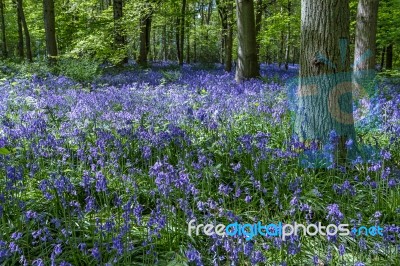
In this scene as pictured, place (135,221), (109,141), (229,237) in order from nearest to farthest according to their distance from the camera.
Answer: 1. (229,237)
2. (135,221)
3. (109,141)

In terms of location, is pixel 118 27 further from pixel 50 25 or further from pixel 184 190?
pixel 184 190

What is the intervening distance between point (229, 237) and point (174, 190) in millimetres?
942

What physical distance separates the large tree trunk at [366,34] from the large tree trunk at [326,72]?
198 inches

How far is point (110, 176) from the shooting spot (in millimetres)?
3971

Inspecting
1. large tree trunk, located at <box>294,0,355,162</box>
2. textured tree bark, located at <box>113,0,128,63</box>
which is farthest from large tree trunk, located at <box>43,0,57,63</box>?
large tree trunk, located at <box>294,0,355,162</box>

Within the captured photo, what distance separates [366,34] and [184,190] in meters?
7.32

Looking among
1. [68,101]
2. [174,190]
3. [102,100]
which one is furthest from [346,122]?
[68,101]

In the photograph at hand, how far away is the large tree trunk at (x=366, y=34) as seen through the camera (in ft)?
28.1

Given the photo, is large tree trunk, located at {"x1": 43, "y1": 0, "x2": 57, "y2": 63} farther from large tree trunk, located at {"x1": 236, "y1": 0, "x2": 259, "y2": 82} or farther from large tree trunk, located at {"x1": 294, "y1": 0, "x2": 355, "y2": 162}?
large tree trunk, located at {"x1": 294, "y1": 0, "x2": 355, "y2": 162}

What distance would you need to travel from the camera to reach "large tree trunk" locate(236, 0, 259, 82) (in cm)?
1015

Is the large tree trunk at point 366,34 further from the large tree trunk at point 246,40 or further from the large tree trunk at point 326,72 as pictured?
the large tree trunk at point 326,72

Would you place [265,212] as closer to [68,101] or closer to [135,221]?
[135,221]

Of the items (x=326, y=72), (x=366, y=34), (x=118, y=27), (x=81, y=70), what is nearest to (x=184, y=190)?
(x=326, y=72)

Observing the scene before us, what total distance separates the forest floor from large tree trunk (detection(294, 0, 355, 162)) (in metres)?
0.32
